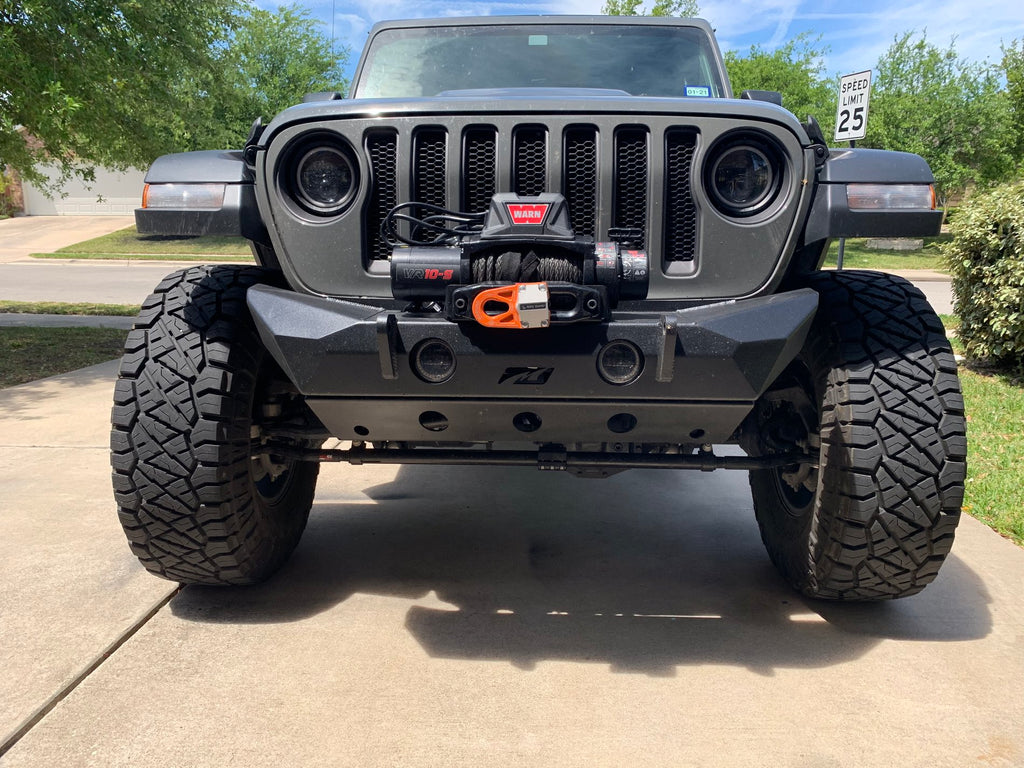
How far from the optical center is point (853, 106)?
832 cm

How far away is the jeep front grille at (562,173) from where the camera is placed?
253 cm

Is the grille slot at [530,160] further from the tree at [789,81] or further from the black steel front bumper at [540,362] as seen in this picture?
the tree at [789,81]

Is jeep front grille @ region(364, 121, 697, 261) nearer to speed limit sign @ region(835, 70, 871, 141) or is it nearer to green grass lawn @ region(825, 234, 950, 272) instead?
speed limit sign @ region(835, 70, 871, 141)

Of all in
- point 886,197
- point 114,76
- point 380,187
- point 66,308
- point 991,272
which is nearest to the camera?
point 886,197

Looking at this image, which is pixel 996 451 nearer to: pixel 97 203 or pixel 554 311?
Result: pixel 554 311

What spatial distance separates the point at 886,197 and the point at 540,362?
111 centimetres

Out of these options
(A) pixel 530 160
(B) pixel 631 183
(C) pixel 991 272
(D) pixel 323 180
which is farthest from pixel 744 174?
(C) pixel 991 272

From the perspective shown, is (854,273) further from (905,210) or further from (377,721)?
(377,721)

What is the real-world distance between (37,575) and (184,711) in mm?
1210

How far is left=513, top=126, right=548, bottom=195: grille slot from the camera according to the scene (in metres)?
2.57

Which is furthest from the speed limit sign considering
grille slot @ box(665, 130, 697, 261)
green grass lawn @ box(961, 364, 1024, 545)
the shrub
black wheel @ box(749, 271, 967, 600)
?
grille slot @ box(665, 130, 697, 261)

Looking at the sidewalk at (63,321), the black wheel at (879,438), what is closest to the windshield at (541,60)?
the black wheel at (879,438)

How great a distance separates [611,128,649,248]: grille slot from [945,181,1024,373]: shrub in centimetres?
538

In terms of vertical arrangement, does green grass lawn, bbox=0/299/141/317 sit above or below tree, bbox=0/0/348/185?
below
